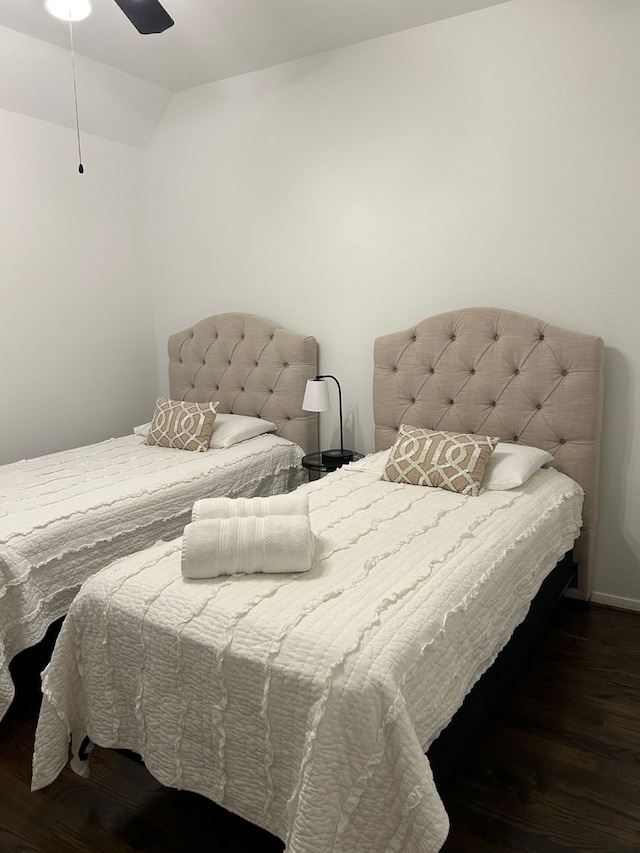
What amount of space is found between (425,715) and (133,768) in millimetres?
1002

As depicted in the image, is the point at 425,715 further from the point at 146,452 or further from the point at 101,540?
the point at 146,452

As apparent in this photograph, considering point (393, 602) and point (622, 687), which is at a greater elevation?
point (393, 602)

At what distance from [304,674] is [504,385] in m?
1.80

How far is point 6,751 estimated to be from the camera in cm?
193

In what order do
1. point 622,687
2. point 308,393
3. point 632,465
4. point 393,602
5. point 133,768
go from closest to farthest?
1. point 393,602
2. point 133,768
3. point 622,687
4. point 632,465
5. point 308,393

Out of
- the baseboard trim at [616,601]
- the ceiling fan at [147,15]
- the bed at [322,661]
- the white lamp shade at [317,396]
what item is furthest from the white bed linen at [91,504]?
the ceiling fan at [147,15]

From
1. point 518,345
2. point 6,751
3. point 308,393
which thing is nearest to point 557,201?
point 518,345

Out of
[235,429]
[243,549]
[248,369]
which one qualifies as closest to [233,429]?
[235,429]

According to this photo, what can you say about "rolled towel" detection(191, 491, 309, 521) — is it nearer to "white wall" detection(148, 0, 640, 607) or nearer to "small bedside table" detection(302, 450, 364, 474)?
"small bedside table" detection(302, 450, 364, 474)

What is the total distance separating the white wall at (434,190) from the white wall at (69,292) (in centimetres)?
34

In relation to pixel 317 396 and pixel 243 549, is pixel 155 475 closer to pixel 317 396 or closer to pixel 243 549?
pixel 317 396

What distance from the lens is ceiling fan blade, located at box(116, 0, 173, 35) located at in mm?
1906

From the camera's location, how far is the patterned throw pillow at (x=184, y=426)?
314cm

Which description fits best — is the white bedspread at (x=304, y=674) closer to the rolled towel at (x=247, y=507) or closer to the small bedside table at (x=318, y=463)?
the rolled towel at (x=247, y=507)
